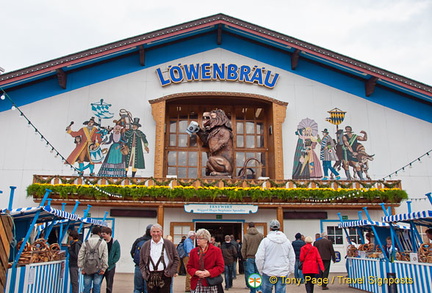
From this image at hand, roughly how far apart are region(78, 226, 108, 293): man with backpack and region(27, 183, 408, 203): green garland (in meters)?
8.79

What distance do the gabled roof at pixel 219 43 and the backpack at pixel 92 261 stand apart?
13.3m

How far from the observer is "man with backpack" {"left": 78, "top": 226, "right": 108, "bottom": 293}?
6871 mm

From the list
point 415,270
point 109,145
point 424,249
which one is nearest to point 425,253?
point 424,249

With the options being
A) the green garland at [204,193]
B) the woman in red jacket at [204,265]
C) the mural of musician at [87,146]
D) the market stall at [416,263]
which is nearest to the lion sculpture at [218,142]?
the green garland at [204,193]

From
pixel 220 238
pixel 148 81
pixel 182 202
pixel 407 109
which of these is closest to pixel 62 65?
pixel 148 81

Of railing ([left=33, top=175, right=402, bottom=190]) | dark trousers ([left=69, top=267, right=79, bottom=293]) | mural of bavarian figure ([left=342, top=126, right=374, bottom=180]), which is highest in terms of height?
mural of bavarian figure ([left=342, top=126, right=374, bottom=180])

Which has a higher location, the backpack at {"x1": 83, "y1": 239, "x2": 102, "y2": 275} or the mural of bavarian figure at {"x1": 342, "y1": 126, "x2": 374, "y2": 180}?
the mural of bavarian figure at {"x1": 342, "y1": 126, "x2": 374, "y2": 180}

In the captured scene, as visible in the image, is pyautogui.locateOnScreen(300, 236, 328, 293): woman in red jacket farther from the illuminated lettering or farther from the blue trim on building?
the blue trim on building

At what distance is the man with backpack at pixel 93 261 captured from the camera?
6.87 m

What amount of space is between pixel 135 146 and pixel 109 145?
45.4 inches

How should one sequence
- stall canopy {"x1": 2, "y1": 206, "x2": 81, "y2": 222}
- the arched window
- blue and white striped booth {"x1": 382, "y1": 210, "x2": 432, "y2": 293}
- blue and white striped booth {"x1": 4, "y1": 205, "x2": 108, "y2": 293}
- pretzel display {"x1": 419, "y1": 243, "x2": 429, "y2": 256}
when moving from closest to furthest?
blue and white striped booth {"x1": 4, "y1": 205, "x2": 108, "y2": 293} < stall canopy {"x1": 2, "y1": 206, "x2": 81, "y2": 222} < blue and white striped booth {"x1": 382, "y1": 210, "x2": 432, "y2": 293} < pretzel display {"x1": 419, "y1": 243, "x2": 429, "y2": 256} < the arched window

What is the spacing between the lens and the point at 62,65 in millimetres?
18141

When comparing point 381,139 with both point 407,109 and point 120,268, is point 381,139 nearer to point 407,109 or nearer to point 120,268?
point 407,109

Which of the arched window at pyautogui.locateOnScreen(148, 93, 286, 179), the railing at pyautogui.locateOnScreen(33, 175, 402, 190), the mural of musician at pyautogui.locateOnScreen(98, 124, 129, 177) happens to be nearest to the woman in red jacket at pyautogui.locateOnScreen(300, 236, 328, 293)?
the railing at pyautogui.locateOnScreen(33, 175, 402, 190)
